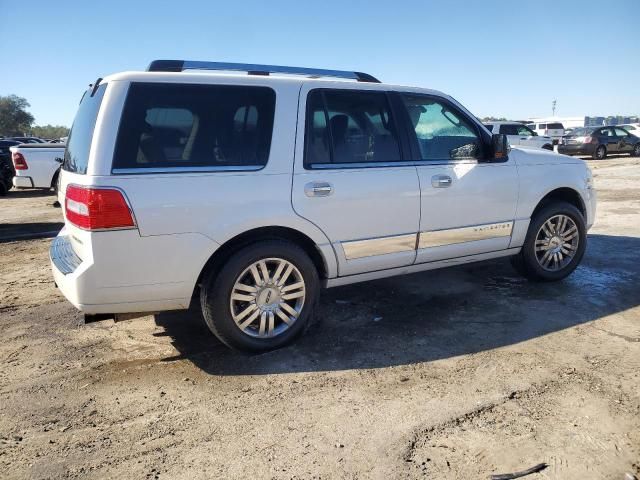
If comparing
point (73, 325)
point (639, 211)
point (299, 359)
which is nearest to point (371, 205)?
point (299, 359)

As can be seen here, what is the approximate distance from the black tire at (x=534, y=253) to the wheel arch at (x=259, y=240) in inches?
87.6

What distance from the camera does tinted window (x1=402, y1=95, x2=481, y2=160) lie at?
4188 millimetres

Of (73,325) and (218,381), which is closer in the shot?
(218,381)

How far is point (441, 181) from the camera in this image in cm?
412

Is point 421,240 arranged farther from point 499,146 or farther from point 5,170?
point 5,170

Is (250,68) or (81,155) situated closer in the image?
(81,155)

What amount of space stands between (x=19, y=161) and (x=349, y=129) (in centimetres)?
1225

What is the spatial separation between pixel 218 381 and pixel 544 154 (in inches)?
148

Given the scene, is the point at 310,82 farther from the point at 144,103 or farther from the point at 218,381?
the point at 218,381

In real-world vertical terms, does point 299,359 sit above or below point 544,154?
below

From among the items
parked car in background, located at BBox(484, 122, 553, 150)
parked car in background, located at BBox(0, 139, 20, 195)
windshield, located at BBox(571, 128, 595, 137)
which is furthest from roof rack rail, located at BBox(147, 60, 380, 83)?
windshield, located at BBox(571, 128, 595, 137)

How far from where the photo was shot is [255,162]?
3.43 m

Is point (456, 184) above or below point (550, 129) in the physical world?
below

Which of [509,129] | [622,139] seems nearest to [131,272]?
[509,129]
